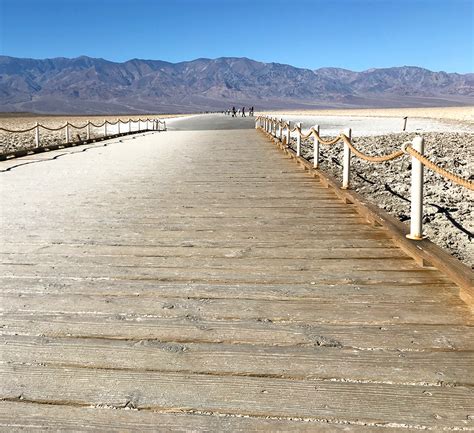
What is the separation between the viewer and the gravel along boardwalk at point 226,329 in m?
2.23

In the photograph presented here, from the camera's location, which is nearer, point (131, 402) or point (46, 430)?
point (46, 430)

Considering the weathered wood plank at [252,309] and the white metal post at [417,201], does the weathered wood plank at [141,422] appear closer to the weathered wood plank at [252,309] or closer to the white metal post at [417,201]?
the weathered wood plank at [252,309]

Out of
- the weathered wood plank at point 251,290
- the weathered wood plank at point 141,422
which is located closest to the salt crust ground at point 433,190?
the weathered wood plank at point 251,290

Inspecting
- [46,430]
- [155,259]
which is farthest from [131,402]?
[155,259]

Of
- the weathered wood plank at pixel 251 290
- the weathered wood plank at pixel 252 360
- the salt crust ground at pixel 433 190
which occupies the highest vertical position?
the weathered wood plank at pixel 251 290

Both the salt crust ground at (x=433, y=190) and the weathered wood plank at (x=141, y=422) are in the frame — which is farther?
the salt crust ground at (x=433, y=190)

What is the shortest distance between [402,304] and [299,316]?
26.5 inches

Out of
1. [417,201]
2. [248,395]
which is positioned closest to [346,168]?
[417,201]

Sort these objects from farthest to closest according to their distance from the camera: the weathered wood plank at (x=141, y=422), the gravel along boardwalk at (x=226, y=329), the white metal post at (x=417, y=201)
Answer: the white metal post at (x=417, y=201) → the gravel along boardwalk at (x=226, y=329) → the weathered wood plank at (x=141, y=422)

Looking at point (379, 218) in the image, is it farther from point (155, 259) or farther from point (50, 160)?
point (50, 160)

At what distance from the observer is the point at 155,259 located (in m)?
4.43

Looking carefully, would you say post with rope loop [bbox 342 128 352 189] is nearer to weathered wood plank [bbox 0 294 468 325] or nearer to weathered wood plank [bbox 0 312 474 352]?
weathered wood plank [bbox 0 294 468 325]

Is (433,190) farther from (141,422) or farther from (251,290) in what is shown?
(141,422)

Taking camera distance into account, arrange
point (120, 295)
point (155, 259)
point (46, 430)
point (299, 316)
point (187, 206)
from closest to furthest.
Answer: point (46, 430) → point (299, 316) → point (120, 295) → point (155, 259) → point (187, 206)
